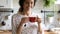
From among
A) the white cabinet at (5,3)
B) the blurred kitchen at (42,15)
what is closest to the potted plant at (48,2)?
the blurred kitchen at (42,15)

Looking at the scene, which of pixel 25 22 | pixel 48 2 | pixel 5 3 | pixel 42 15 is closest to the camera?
pixel 25 22

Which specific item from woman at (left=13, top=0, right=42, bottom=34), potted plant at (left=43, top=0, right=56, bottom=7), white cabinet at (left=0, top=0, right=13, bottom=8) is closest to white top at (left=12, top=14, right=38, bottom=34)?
woman at (left=13, top=0, right=42, bottom=34)

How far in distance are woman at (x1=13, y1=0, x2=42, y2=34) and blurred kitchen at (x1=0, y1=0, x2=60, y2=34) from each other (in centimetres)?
62

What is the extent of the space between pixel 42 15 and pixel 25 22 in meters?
0.86

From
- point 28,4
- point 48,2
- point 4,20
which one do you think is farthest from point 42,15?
point 28,4

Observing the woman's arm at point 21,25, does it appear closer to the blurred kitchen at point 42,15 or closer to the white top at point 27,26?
the white top at point 27,26

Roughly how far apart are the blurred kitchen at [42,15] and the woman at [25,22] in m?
0.62

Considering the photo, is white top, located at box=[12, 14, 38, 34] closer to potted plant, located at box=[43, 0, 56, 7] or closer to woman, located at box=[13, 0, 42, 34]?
woman, located at box=[13, 0, 42, 34]

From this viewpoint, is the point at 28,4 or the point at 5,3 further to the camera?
the point at 5,3

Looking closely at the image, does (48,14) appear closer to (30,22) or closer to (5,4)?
(5,4)

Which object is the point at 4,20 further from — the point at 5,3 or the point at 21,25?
the point at 21,25

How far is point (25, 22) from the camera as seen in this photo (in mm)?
1140

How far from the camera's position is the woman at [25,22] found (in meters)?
1.14

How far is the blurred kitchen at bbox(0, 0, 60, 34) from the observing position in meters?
1.88
